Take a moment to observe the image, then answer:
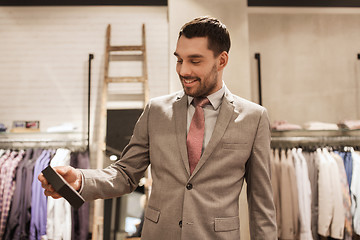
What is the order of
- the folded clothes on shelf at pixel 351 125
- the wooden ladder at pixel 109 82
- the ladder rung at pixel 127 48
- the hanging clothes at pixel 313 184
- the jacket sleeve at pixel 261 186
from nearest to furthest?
the jacket sleeve at pixel 261 186 → the hanging clothes at pixel 313 184 → the folded clothes on shelf at pixel 351 125 → the wooden ladder at pixel 109 82 → the ladder rung at pixel 127 48

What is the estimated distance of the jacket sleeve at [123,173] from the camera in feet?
3.75

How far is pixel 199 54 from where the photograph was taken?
3.98 feet

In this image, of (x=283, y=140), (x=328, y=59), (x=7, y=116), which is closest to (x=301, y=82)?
(x=328, y=59)

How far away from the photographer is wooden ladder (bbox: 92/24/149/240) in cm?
327

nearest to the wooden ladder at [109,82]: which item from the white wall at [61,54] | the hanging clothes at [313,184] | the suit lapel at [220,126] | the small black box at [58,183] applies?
the white wall at [61,54]

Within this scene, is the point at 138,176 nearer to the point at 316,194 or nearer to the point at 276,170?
the point at 276,170

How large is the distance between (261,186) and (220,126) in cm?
32

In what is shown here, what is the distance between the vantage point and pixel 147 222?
1282 mm

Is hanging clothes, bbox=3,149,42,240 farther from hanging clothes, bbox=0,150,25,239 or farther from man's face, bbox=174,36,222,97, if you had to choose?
man's face, bbox=174,36,222,97

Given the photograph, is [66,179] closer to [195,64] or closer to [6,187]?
[195,64]

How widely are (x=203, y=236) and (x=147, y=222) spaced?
0.82ft

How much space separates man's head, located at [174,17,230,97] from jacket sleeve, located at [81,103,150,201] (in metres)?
0.28

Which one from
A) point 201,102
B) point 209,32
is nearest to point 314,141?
point 201,102

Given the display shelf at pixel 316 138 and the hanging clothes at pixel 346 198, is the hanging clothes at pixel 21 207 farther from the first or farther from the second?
the hanging clothes at pixel 346 198
